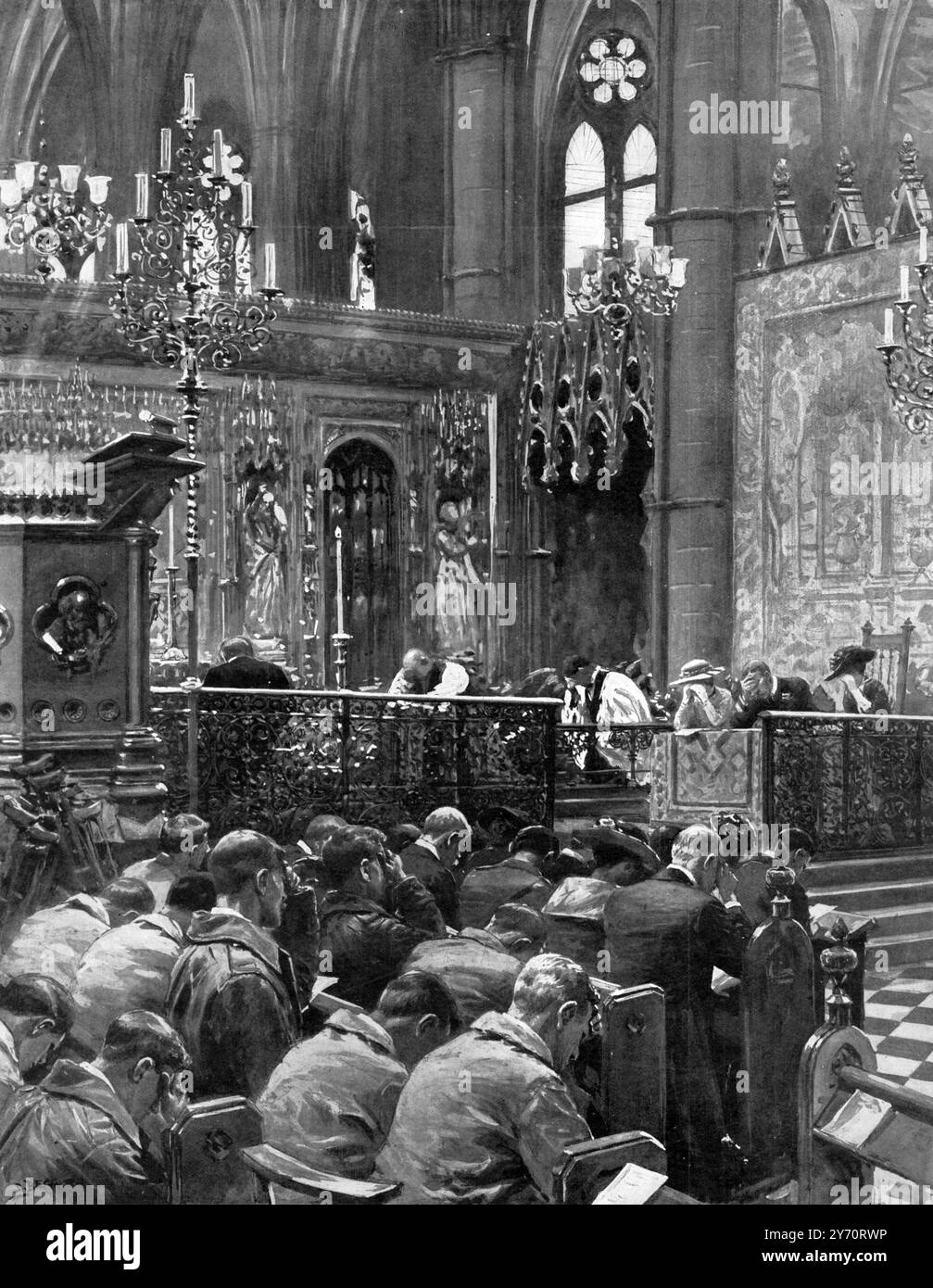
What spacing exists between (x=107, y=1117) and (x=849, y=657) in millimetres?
2976

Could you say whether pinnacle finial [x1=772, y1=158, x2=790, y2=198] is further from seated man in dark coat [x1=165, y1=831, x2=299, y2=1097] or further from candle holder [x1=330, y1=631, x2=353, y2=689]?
seated man in dark coat [x1=165, y1=831, x2=299, y2=1097]

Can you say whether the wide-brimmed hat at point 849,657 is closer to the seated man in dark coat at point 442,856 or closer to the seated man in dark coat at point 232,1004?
the seated man in dark coat at point 442,856

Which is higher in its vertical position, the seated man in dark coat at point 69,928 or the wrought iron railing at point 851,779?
the wrought iron railing at point 851,779

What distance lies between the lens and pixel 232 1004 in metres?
3.52

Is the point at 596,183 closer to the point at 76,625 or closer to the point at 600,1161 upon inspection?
the point at 76,625

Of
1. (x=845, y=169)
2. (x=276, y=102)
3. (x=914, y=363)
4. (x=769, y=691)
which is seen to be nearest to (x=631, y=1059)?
(x=769, y=691)

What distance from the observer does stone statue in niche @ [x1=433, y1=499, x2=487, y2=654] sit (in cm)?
484

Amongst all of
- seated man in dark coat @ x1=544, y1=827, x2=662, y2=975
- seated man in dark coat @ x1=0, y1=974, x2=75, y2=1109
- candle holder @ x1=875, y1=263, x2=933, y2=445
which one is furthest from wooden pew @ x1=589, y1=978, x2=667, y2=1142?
candle holder @ x1=875, y1=263, x2=933, y2=445

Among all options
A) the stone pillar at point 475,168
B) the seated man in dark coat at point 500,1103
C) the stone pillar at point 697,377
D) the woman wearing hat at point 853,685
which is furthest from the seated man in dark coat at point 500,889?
the stone pillar at point 475,168

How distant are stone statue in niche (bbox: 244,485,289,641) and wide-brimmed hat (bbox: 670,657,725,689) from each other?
4.73ft

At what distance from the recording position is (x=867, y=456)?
5.09m

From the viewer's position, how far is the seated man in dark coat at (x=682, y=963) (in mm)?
3775

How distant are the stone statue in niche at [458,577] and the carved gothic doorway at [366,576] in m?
0.15

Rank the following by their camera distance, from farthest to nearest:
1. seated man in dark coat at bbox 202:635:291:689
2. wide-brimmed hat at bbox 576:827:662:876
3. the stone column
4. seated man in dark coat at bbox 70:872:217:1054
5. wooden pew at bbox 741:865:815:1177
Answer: the stone column → seated man in dark coat at bbox 202:635:291:689 → wide-brimmed hat at bbox 576:827:662:876 → wooden pew at bbox 741:865:815:1177 → seated man in dark coat at bbox 70:872:217:1054
